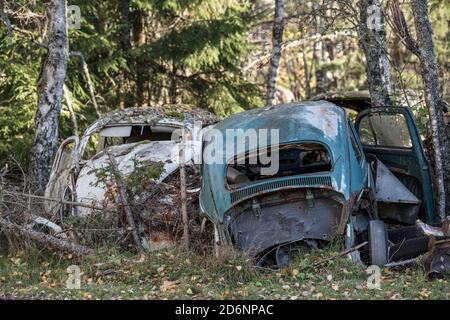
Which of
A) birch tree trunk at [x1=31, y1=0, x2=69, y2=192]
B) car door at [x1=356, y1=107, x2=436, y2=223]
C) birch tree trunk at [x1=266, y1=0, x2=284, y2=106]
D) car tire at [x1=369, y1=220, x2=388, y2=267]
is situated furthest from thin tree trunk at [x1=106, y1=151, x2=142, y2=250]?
birch tree trunk at [x1=266, y1=0, x2=284, y2=106]

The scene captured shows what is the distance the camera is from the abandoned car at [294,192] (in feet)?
24.1

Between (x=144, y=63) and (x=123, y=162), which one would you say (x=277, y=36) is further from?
(x=123, y=162)

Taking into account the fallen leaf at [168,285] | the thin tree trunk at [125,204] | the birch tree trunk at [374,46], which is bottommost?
the fallen leaf at [168,285]

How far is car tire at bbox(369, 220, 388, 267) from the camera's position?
7.40 metres

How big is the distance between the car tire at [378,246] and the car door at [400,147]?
153 centimetres

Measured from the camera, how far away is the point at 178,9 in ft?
56.3

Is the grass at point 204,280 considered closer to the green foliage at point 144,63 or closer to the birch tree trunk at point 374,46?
the birch tree trunk at point 374,46

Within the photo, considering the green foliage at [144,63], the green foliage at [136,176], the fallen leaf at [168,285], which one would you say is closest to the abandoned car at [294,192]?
the fallen leaf at [168,285]

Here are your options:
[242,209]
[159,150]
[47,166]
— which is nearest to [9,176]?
[47,166]

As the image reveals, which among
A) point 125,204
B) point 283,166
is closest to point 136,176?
point 125,204

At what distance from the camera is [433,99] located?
370 inches

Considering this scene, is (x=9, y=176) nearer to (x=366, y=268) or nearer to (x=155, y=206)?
(x=155, y=206)

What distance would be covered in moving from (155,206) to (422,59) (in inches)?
160

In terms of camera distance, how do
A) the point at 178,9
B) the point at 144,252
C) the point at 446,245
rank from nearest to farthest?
the point at 446,245
the point at 144,252
the point at 178,9
